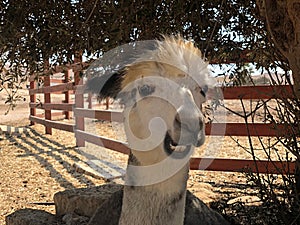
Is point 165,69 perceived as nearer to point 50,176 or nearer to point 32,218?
point 32,218

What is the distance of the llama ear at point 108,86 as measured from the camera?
199 cm

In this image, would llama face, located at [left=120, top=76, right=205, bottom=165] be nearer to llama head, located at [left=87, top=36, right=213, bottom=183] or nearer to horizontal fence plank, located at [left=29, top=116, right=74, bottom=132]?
llama head, located at [left=87, top=36, right=213, bottom=183]

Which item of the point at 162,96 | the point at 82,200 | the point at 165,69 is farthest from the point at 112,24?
the point at 82,200

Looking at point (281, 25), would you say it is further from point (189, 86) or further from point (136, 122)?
point (136, 122)

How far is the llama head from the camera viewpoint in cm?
168

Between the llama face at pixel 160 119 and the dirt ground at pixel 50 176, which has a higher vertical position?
the llama face at pixel 160 119

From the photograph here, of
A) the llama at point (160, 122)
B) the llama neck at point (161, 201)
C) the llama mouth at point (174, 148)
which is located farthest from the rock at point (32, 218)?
the llama mouth at point (174, 148)

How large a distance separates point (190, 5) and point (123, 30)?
0.45 metres

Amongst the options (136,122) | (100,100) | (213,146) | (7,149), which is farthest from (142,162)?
(7,149)

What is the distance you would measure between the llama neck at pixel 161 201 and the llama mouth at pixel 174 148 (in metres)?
0.10

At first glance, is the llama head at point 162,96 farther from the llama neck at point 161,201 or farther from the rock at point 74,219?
the rock at point 74,219

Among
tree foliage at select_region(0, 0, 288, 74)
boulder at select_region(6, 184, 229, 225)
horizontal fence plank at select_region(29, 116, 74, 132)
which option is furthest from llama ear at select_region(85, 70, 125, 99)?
horizontal fence plank at select_region(29, 116, 74, 132)

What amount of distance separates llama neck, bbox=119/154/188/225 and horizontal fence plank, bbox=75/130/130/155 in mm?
3358

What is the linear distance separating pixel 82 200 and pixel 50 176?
280cm
